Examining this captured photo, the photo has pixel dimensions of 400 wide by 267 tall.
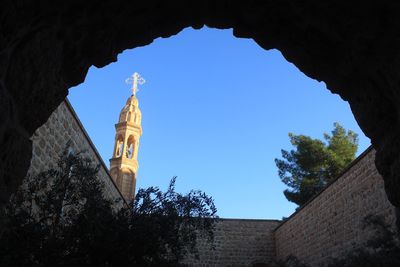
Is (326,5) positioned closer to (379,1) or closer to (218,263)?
(379,1)

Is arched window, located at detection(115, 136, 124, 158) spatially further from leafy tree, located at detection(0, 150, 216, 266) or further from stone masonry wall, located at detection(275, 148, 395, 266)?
leafy tree, located at detection(0, 150, 216, 266)

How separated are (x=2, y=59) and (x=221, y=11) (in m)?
1.95

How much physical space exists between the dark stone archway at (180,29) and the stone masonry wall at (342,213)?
617 cm

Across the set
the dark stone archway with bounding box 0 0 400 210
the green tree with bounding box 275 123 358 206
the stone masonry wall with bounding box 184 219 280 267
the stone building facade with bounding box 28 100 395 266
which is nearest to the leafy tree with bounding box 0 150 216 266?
the stone building facade with bounding box 28 100 395 266

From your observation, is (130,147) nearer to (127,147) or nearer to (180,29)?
(127,147)

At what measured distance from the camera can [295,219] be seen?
53.6ft

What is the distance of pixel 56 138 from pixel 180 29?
547 centimetres

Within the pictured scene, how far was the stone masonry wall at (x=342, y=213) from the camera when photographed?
9.63 m

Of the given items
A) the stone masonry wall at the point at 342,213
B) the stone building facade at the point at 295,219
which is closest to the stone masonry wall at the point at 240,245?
the stone building facade at the point at 295,219

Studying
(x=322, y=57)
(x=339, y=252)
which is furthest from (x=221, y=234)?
(x=322, y=57)

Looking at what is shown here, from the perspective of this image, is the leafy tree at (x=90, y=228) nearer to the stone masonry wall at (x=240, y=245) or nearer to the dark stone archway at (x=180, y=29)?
the dark stone archway at (x=180, y=29)

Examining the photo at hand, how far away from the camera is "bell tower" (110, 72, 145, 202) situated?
2898 cm

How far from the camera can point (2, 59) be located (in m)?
2.27

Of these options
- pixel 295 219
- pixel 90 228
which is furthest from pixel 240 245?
pixel 90 228
